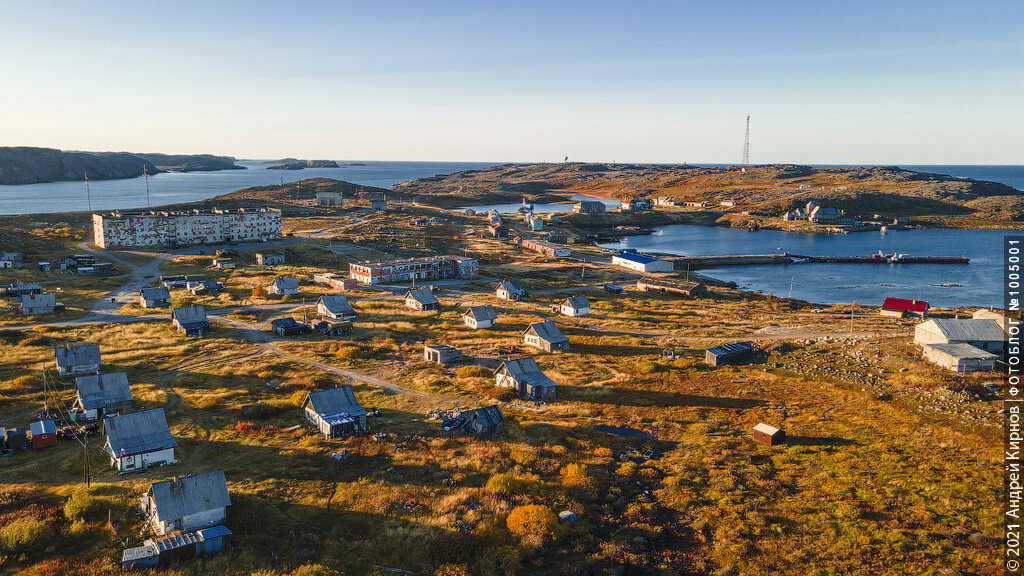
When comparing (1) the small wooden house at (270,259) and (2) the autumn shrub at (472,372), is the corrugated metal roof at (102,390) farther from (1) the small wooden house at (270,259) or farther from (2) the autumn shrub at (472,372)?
(1) the small wooden house at (270,259)

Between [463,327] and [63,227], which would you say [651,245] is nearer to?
[463,327]

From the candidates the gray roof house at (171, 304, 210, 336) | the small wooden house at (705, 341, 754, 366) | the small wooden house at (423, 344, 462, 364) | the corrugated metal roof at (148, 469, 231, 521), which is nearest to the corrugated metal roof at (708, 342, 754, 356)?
the small wooden house at (705, 341, 754, 366)

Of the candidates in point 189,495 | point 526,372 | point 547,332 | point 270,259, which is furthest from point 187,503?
point 270,259

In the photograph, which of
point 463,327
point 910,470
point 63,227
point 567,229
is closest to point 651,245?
point 567,229

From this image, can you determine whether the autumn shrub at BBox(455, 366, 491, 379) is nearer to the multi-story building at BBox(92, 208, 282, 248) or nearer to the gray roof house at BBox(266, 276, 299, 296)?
the gray roof house at BBox(266, 276, 299, 296)

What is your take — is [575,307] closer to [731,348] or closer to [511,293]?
[511,293]
